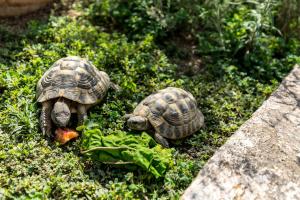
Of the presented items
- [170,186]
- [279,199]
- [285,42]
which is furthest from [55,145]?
[285,42]

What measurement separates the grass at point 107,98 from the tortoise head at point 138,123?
12.0 inches

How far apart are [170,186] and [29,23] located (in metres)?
4.12

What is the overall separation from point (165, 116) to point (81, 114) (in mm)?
1113

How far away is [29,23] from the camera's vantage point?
7.54 m

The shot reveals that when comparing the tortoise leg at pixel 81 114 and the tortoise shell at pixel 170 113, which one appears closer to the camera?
the tortoise shell at pixel 170 113

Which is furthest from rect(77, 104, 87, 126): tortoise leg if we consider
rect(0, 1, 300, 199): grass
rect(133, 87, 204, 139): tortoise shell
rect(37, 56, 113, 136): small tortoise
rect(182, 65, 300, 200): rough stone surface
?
rect(182, 65, 300, 200): rough stone surface

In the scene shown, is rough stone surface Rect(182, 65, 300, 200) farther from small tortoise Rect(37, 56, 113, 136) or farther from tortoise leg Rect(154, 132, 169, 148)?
small tortoise Rect(37, 56, 113, 136)

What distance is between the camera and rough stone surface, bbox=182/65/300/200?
4.58 m

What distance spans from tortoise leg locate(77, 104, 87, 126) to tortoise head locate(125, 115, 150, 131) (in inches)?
24.3

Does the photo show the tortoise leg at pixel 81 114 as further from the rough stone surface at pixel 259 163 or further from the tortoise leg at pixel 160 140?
the rough stone surface at pixel 259 163

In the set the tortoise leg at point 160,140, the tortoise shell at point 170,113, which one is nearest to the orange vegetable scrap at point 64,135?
the tortoise shell at point 170,113

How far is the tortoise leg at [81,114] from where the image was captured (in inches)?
225

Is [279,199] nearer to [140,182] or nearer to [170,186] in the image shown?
[170,186]

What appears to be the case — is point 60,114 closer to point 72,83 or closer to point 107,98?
point 72,83
